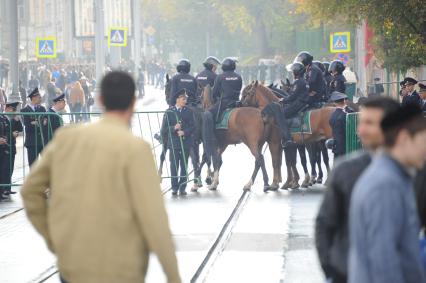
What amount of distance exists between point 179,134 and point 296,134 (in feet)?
6.41

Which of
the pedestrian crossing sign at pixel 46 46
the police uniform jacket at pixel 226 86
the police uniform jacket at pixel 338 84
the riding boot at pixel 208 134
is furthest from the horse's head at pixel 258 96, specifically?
the pedestrian crossing sign at pixel 46 46

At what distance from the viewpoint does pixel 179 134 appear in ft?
71.0

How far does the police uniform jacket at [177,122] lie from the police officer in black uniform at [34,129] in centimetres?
190

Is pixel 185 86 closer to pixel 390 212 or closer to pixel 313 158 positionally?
pixel 313 158

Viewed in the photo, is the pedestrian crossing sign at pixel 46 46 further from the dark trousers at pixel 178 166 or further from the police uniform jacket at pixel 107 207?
the police uniform jacket at pixel 107 207

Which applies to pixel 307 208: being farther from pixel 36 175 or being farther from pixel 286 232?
pixel 36 175

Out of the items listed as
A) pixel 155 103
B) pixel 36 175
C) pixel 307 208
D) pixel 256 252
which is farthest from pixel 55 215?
pixel 155 103

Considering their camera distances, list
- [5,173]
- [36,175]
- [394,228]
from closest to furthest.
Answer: [394,228]
[36,175]
[5,173]

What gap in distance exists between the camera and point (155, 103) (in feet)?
215

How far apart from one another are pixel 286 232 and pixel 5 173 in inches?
257

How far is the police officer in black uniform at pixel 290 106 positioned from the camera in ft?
72.5

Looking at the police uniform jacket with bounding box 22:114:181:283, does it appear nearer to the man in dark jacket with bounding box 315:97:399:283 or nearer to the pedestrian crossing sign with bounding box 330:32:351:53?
the man in dark jacket with bounding box 315:97:399:283

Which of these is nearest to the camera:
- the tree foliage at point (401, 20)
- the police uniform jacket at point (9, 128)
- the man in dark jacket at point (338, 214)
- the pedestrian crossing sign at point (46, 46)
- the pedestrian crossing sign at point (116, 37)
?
the man in dark jacket at point (338, 214)

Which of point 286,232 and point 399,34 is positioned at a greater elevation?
point 399,34
